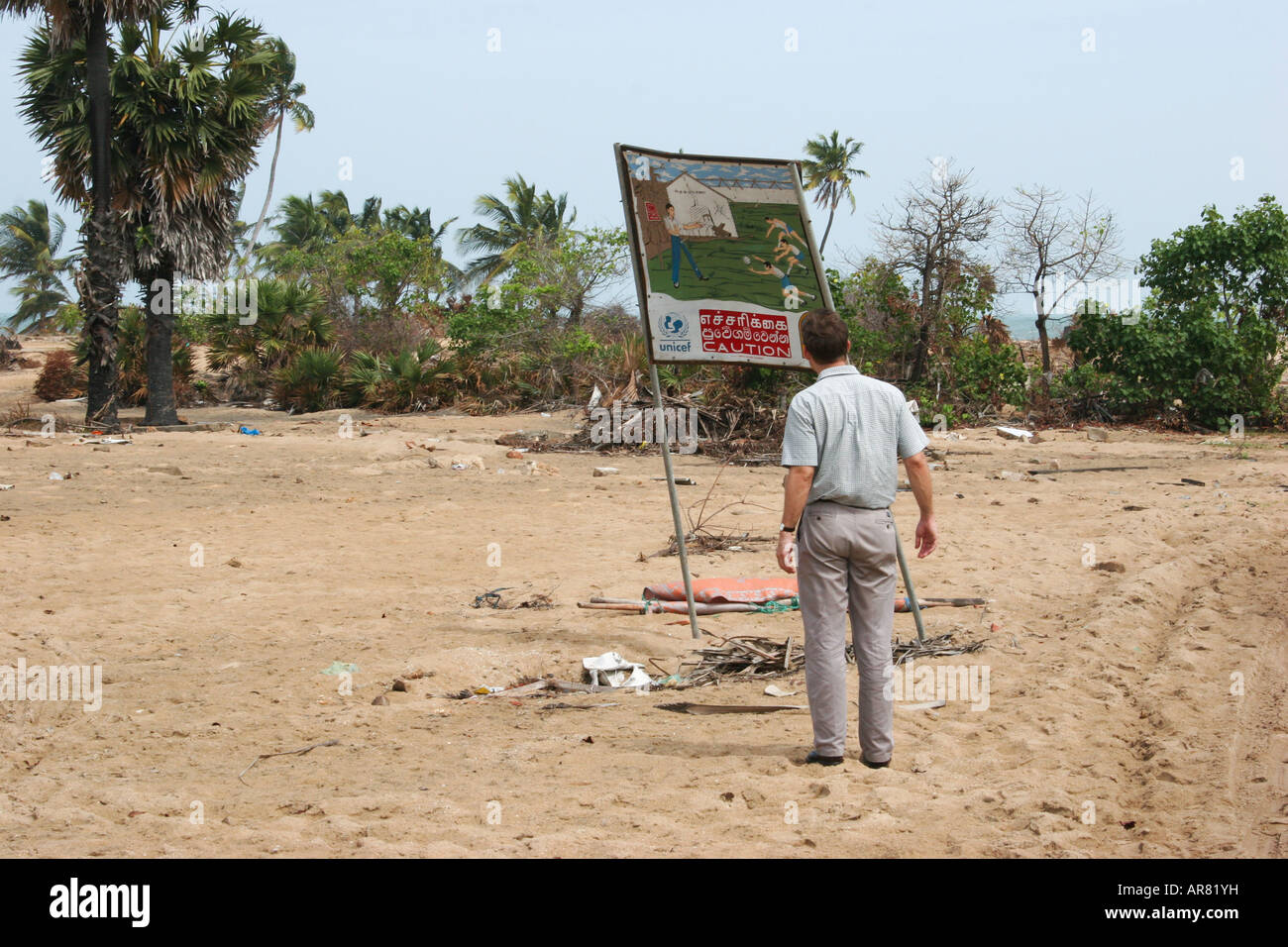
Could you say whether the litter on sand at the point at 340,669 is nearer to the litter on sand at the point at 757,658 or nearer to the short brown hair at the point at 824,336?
the litter on sand at the point at 757,658

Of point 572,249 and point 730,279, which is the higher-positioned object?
point 572,249

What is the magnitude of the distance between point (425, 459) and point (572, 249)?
1461cm

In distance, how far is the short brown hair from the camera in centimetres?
430

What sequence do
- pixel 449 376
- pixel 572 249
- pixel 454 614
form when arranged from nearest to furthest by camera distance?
pixel 454 614
pixel 449 376
pixel 572 249

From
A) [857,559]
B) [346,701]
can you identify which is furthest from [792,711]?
[346,701]

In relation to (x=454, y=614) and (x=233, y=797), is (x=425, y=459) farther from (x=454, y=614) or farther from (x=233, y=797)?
(x=233, y=797)

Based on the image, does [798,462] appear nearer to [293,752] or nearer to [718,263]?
[718,263]

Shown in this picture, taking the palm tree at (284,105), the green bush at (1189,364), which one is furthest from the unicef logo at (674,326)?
the palm tree at (284,105)

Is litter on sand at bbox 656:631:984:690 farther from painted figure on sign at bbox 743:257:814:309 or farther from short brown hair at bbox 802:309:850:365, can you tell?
short brown hair at bbox 802:309:850:365

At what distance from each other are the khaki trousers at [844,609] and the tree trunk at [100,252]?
18392mm

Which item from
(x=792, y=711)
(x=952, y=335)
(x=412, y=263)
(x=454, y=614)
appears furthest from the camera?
(x=412, y=263)

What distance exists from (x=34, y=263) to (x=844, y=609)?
66.9 metres

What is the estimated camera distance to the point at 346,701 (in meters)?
5.49

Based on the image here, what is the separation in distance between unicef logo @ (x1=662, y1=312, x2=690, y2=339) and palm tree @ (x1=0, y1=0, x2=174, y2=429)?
54.5 feet
